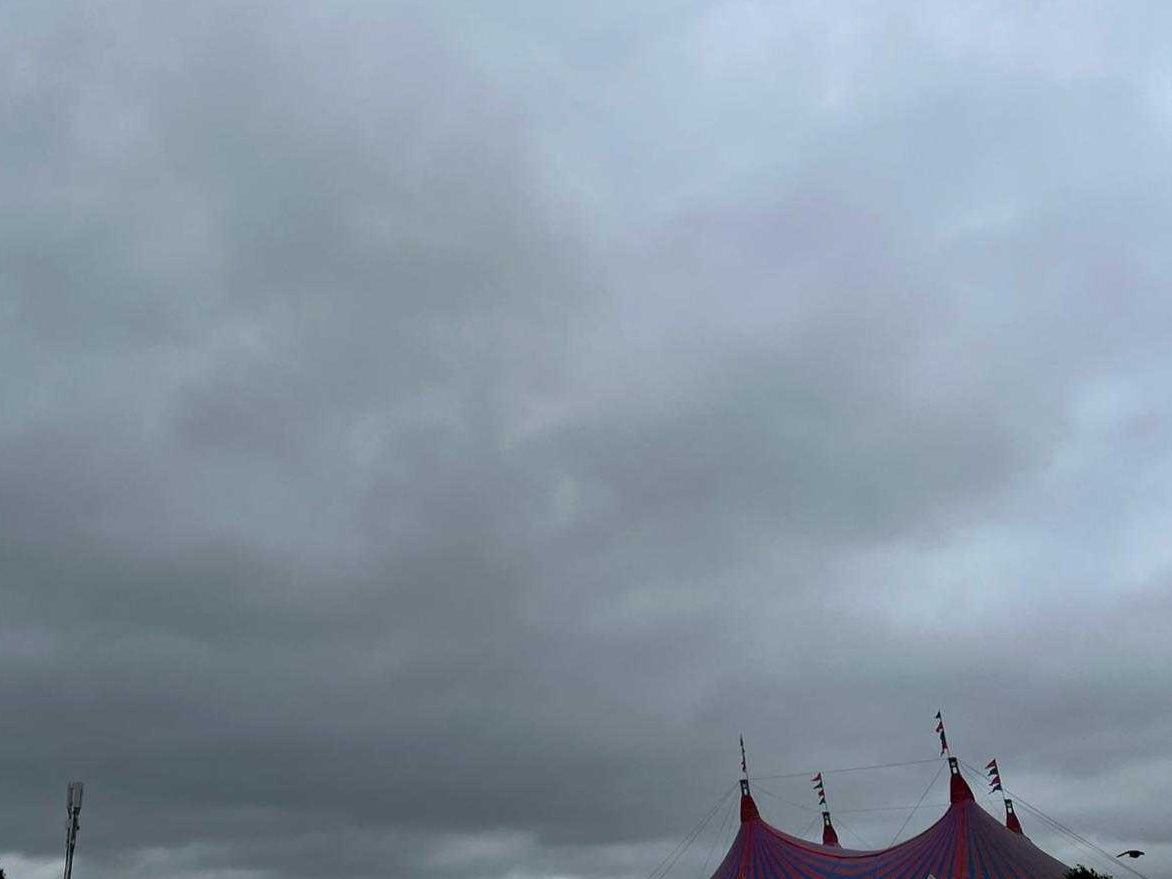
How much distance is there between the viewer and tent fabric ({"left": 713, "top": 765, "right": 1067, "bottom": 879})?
5734cm

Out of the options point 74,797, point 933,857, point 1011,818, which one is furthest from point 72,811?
point 1011,818

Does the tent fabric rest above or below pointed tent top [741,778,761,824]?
below

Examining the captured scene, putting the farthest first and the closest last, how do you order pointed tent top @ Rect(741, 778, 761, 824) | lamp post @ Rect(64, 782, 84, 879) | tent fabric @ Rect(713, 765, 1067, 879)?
pointed tent top @ Rect(741, 778, 761, 824)
tent fabric @ Rect(713, 765, 1067, 879)
lamp post @ Rect(64, 782, 84, 879)

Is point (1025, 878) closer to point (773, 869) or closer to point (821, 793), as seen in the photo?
point (773, 869)

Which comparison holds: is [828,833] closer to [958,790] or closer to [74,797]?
[958,790]

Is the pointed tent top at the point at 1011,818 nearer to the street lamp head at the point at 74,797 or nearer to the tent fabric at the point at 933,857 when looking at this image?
the tent fabric at the point at 933,857

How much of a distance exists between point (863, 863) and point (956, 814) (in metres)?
5.55

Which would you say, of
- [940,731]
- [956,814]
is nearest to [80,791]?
[956,814]

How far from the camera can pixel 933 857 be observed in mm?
59375

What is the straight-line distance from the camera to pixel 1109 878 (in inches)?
2018

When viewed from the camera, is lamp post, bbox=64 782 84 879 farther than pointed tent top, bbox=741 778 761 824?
No

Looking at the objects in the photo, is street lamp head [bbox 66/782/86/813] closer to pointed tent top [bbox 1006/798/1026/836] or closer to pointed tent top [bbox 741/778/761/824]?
pointed tent top [bbox 741/778/761/824]

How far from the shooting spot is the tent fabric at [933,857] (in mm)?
57344

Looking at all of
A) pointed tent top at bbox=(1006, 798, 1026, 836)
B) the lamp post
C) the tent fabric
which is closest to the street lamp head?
the lamp post
